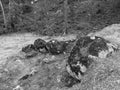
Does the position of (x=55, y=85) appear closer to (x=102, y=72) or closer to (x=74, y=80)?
(x=74, y=80)

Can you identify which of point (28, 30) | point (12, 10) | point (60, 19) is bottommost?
point (28, 30)

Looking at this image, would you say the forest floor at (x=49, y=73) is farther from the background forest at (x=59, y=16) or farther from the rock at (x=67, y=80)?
the background forest at (x=59, y=16)

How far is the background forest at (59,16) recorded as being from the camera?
15539 millimetres

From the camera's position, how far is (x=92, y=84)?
15.9 ft

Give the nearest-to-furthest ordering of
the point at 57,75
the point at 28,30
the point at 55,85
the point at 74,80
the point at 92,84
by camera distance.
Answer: the point at 92,84, the point at 74,80, the point at 55,85, the point at 57,75, the point at 28,30

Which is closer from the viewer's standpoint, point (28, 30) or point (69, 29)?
point (69, 29)

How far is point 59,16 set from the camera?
19.4 m

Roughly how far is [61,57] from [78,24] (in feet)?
29.2

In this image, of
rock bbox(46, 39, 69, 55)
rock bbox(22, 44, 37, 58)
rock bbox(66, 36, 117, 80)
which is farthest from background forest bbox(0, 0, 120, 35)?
rock bbox(66, 36, 117, 80)

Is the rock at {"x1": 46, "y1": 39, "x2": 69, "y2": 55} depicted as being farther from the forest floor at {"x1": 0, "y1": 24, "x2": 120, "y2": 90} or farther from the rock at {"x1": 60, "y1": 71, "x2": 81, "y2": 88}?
the rock at {"x1": 60, "y1": 71, "x2": 81, "y2": 88}

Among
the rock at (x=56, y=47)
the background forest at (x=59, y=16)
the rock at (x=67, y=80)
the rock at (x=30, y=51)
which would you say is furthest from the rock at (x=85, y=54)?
the background forest at (x=59, y=16)

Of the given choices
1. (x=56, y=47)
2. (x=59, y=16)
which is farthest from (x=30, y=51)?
(x=59, y=16)

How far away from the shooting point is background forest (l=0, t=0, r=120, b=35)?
51.0ft

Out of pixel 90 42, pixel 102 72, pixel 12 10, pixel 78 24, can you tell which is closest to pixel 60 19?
pixel 78 24
